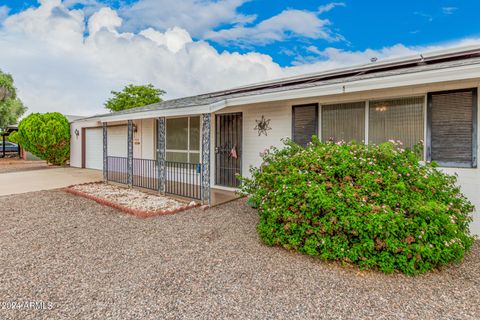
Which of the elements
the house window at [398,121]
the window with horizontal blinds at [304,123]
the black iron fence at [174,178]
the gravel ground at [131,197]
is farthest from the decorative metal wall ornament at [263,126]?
the gravel ground at [131,197]

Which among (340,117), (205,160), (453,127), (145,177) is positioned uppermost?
(340,117)

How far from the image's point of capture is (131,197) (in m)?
6.95

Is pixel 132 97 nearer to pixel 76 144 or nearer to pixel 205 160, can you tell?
pixel 76 144

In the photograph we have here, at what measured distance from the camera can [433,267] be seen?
3.19 meters

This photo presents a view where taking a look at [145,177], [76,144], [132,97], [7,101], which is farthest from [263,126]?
[132,97]

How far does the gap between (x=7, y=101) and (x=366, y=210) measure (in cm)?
2674

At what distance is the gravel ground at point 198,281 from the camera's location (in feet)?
8.00

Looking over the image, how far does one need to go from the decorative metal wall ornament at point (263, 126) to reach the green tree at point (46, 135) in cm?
1253

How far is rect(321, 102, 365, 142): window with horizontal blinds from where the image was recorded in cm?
541

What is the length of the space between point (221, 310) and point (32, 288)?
2.15m

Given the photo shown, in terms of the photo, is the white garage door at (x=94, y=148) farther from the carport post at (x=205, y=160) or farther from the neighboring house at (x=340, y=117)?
the carport post at (x=205, y=160)

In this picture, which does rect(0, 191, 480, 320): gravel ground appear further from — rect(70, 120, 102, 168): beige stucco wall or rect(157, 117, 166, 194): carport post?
rect(70, 120, 102, 168): beige stucco wall

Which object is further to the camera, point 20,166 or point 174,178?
point 20,166

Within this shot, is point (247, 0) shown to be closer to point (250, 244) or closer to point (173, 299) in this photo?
point (250, 244)
